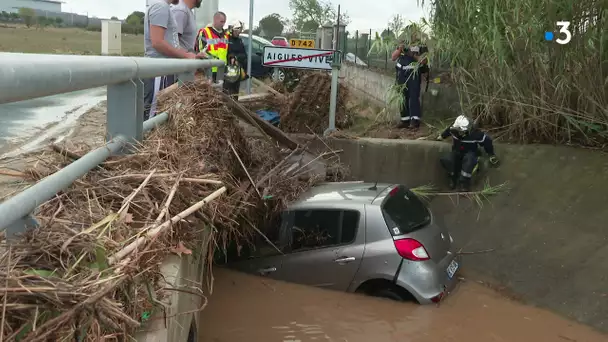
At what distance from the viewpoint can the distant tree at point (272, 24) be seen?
1703 inches

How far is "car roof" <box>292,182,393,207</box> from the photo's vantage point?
6316mm

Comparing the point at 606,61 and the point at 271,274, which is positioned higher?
the point at 606,61

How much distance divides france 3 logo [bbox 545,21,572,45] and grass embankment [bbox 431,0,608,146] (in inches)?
1.6

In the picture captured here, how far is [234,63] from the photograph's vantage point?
32.4 ft

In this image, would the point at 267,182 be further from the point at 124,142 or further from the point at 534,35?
the point at 534,35

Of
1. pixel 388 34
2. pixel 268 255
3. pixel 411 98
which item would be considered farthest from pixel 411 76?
pixel 268 255

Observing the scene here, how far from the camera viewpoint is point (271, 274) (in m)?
6.47

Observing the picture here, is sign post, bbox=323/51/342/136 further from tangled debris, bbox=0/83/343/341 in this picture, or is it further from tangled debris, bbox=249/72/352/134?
tangled debris, bbox=0/83/343/341

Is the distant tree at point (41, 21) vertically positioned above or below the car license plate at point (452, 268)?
above

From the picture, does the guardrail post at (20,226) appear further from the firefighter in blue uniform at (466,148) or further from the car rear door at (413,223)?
the firefighter in blue uniform at (466,148)

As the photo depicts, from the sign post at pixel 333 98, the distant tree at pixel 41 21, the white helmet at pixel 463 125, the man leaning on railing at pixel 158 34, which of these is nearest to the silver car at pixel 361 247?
the man leaning on railing at pixel 158 34

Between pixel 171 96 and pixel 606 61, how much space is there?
19.8 feet

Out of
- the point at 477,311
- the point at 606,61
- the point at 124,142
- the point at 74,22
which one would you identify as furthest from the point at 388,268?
the point at 74,22

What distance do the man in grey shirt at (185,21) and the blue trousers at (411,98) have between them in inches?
194
